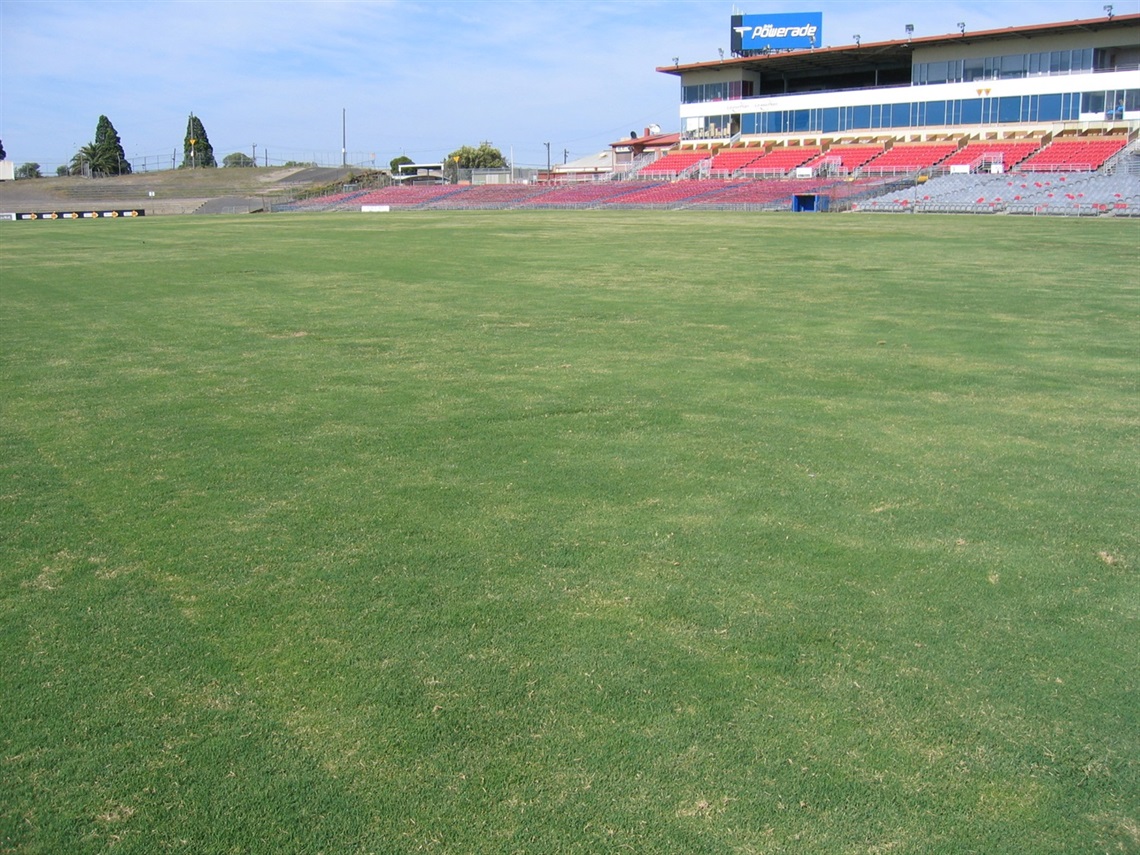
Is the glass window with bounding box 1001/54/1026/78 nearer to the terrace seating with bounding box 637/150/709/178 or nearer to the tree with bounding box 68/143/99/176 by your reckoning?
the terrace seating with bounding box 637/150/709/178

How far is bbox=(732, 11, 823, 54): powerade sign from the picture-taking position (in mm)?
77688

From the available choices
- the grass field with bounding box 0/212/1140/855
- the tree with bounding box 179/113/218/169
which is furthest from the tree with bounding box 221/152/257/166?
the grass field with bounding box 0/212/1140/855

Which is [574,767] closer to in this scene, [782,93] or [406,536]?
[406,536]

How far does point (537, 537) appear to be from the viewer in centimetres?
611

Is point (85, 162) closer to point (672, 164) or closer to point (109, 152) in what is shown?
point (109, 152)

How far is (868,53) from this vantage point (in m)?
71.0

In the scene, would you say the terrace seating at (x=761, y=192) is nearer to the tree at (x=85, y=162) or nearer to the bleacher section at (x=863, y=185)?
the bleacher section at (x=863, y=185)

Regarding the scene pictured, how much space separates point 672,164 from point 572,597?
75055 millimetres

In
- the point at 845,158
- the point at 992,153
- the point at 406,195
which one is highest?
the point at 845,158

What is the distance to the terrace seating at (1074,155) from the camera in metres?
53.9

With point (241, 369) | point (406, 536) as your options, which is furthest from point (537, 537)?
point (241, 369)

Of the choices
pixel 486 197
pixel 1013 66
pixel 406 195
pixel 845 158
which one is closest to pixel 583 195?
pixel 486 197

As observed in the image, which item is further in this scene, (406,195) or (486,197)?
(406,195)

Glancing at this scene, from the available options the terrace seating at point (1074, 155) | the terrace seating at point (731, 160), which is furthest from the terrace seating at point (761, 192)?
the terrace seating at point (1074, 155)
